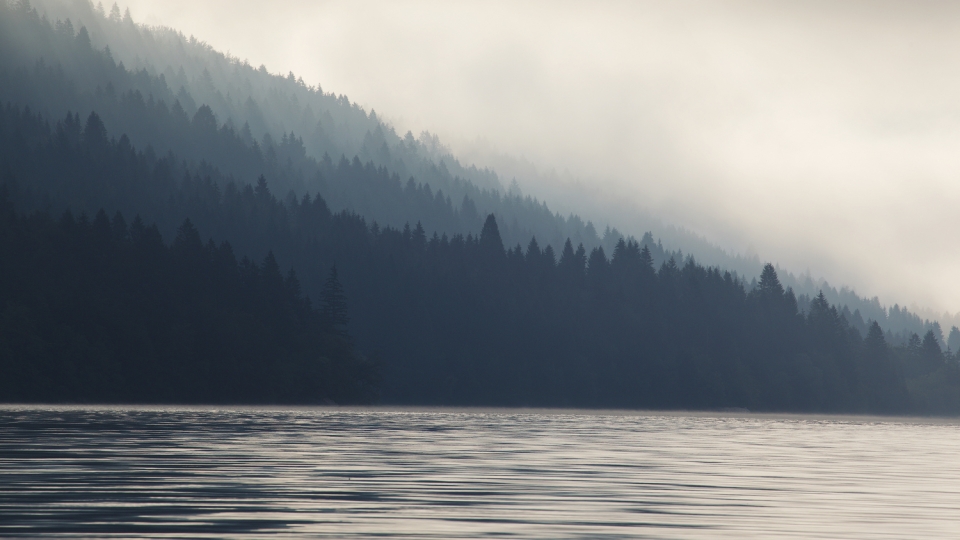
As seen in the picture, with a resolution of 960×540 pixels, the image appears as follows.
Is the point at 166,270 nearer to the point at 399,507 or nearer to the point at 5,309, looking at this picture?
the point at 5,309

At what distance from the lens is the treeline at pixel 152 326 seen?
15050cm

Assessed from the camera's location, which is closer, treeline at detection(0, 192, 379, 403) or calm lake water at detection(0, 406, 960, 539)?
calm lake water at detection(0, 406, 960, 539)

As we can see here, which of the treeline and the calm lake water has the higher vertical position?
the treeline

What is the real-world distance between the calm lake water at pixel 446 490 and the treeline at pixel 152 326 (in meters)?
91.9

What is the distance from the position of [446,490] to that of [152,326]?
461ft

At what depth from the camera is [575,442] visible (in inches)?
2689

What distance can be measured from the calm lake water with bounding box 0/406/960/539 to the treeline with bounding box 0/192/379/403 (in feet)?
301

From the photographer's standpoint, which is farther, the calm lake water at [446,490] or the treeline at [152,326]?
the treeline at [152,326]

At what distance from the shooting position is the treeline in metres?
150

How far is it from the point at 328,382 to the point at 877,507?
14688 cm

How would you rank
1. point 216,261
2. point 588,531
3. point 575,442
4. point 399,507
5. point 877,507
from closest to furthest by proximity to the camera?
point 588,531
point 399,507
point 877,507
point 575,442
point 216,261

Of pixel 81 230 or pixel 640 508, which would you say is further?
pixel 81 230

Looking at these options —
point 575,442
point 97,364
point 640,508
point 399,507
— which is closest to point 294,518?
point 399,507

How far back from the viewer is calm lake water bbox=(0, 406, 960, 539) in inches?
1058
